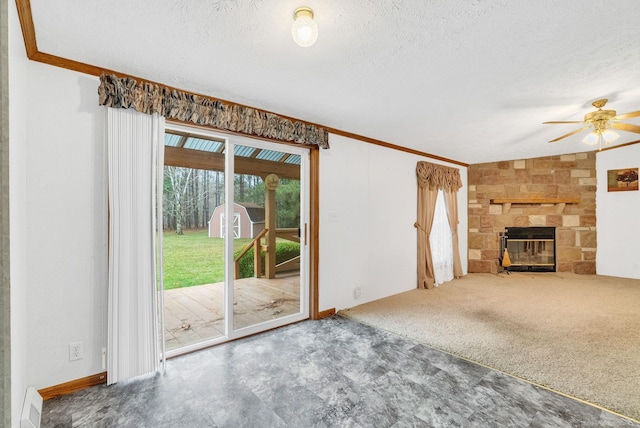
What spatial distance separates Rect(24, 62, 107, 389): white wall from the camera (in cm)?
184

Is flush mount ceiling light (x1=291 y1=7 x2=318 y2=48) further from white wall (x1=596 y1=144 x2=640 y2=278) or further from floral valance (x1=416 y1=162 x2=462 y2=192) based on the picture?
white wall (x1=596 y1=144 x2=640 y2=278)

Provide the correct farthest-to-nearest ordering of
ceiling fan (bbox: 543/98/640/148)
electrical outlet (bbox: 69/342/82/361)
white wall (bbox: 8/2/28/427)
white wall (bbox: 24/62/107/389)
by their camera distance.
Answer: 1. ceiling fan (bbox: 543/98/640/148)
2. electrical outlet (bbox: 69/342/82/361)
3. white wall (bbox: 24/62/107/389)
4. white wall (bbox: 8/2/28/427)

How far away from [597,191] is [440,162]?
297cm

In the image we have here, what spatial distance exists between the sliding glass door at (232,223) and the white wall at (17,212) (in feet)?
3.10

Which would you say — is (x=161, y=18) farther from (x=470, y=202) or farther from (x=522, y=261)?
(x=522, y=261)

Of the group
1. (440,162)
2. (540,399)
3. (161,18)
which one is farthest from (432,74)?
(440,162)

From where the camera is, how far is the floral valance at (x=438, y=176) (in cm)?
464

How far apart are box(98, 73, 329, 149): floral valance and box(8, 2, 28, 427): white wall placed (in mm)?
467

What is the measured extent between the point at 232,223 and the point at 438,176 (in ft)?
12.0

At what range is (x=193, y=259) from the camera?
4066 mm

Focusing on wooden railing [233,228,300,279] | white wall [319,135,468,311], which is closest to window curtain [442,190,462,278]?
white wall [319,135,468,311]

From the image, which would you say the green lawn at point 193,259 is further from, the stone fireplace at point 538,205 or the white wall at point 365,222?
the stone fireplace at point 538,205

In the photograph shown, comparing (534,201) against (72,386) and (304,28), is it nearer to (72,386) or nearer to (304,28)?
(304,28)

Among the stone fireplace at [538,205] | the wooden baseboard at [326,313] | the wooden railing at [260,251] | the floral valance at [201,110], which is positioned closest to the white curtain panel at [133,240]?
the floral valance at [201,110]
